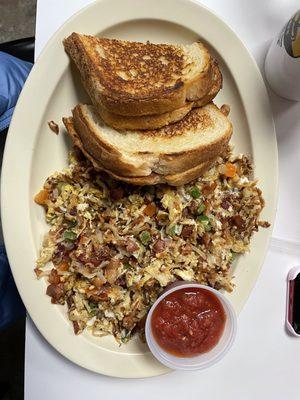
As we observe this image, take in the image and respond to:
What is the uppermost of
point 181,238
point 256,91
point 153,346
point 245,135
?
point 256,91

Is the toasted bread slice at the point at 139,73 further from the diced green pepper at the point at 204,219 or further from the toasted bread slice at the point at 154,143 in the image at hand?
the diced green pepper at the point at 204,219

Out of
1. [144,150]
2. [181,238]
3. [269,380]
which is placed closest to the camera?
[144,150]

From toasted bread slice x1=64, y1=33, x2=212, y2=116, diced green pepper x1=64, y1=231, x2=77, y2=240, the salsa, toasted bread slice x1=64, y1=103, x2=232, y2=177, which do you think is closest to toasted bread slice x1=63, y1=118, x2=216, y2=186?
toasted bread slice x1=64, y1=103, x2=232, y2=177

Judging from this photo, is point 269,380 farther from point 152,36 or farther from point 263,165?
point 152,36

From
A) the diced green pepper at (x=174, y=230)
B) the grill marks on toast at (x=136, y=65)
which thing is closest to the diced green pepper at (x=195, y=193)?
the diced green pepper at (x=174, y=230)

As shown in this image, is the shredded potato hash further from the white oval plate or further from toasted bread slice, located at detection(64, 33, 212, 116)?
toasted bread slice, located at detection(64, 33, 212, 116)

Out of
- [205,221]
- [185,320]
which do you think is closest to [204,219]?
[205,221]

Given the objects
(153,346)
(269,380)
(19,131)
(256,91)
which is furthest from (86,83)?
(269,380)

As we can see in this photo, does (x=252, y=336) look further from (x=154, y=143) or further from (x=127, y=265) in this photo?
(x=154, y=143)
